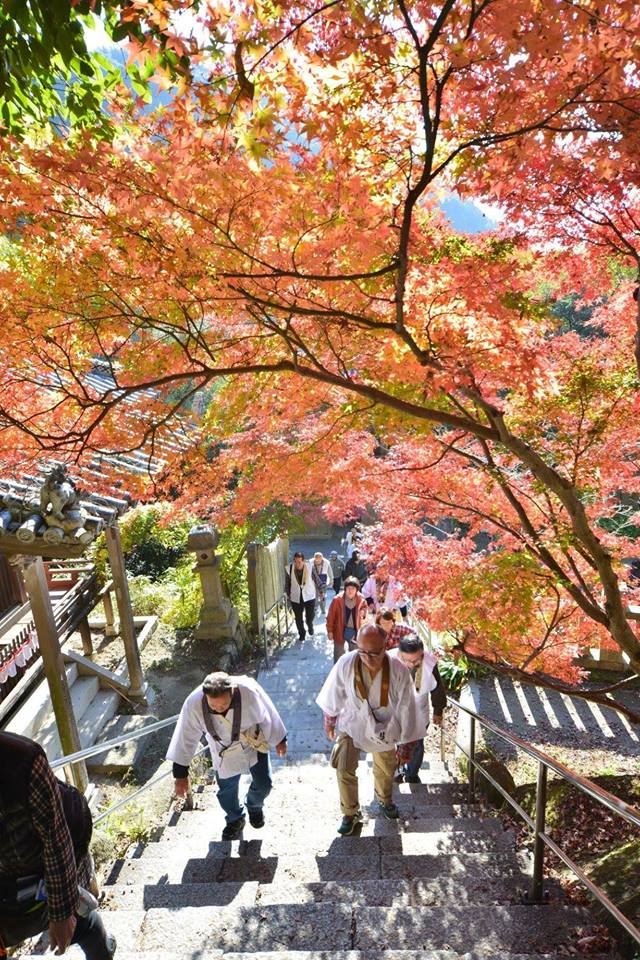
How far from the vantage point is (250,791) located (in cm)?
441

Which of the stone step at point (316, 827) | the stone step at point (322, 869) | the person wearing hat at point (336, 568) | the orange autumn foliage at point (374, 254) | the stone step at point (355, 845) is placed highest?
the orange autumn foliage at point (374, 254)

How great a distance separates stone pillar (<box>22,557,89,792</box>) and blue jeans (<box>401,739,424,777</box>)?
2959 mm

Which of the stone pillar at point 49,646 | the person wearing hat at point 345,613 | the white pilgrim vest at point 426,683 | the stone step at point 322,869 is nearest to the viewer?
the stone step at point 322,869

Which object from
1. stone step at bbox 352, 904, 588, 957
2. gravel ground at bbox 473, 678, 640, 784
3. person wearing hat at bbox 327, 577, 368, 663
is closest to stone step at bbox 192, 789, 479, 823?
stone step at bbox 352, 904, 588, 957

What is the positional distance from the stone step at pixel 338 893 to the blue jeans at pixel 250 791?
0.63m

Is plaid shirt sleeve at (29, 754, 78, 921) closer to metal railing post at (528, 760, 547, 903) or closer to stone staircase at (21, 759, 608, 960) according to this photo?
stone staircase at (21, 759, 608, 960)

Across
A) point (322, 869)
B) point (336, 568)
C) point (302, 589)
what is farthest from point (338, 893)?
point (336, 568)

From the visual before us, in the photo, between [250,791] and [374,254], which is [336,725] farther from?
[374,254]

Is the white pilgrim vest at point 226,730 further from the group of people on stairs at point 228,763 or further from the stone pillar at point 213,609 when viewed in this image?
the stone pillar at point 213,609

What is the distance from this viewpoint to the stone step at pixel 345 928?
9.75ft

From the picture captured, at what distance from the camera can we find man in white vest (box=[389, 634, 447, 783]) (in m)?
4.66

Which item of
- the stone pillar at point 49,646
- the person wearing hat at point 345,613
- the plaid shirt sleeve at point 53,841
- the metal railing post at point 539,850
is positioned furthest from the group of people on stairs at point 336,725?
the person wearing hat at point 345,613

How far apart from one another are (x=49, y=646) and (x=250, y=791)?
8.26 ft

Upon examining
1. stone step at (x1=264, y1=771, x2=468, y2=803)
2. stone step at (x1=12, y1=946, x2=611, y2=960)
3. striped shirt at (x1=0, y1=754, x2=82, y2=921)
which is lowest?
stone step at (x1=264, y1=771, x2=468, y2=803)
